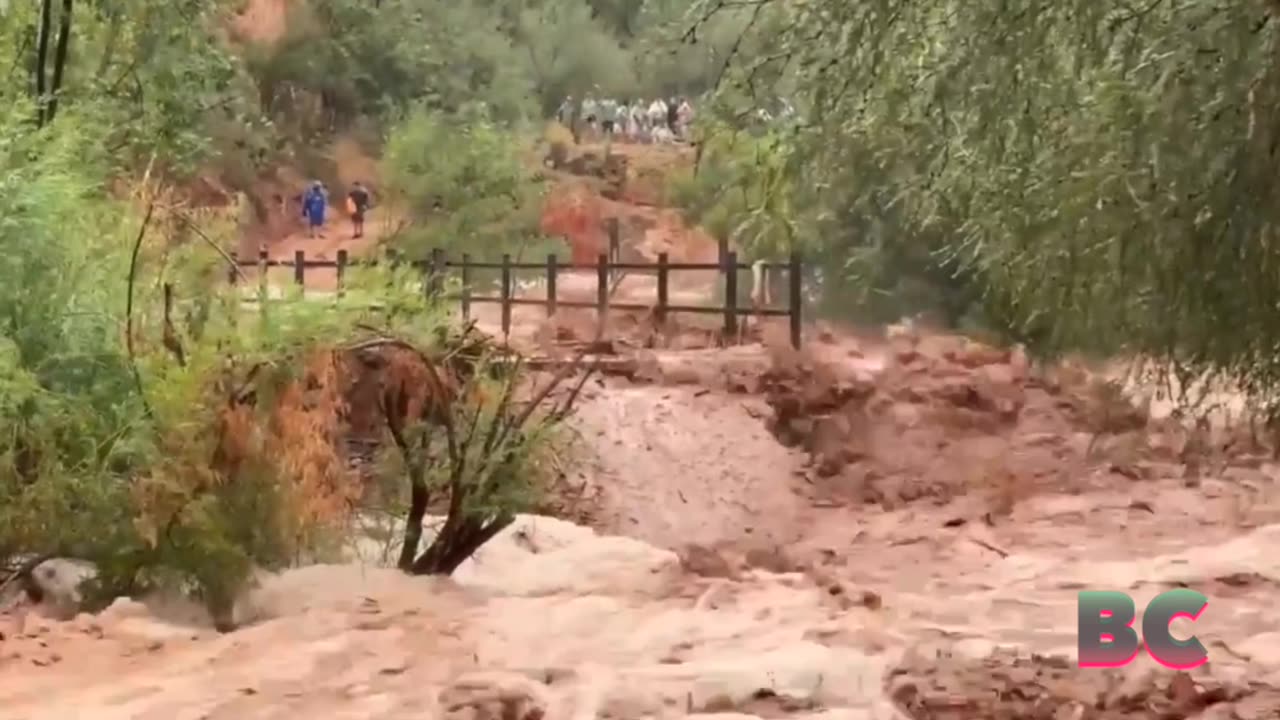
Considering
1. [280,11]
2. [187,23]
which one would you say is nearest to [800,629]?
[187,23]

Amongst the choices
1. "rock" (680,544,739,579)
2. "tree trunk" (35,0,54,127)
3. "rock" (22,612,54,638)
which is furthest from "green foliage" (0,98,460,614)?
"tree trunk" (35,0,54,127)

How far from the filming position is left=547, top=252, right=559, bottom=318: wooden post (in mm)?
12367

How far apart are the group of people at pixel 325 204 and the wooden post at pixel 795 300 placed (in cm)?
350

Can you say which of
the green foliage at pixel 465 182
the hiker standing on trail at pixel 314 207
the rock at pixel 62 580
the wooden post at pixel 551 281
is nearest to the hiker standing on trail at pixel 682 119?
the wooden post at pixel 551 281

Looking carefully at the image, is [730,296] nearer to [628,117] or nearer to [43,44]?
[628,117]

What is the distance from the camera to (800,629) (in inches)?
196

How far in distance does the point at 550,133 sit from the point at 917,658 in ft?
33.5

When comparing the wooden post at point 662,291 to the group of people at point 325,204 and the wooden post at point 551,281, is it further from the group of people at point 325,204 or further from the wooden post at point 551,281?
the group of people at point 325,204

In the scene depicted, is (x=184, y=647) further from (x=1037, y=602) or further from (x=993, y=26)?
(x=1037, y=602)

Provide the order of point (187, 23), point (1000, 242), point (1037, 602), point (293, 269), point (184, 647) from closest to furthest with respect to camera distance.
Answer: point (1000, 242) → point (184, 647) → point (1037, 602) → point (293, 269) → point (187, 23)

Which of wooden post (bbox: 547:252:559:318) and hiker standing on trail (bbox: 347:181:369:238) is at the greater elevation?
hiker standing on trail (bbox: 347:181:369:238)

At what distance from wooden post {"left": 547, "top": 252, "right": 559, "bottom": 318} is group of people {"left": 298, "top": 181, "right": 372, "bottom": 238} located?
152 centimetres

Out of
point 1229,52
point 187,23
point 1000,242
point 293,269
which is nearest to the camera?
point 1229,52

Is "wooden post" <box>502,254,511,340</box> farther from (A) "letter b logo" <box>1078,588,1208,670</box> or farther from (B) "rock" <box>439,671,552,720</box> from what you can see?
(B) "rock" <box>439,671,552,720</box>
